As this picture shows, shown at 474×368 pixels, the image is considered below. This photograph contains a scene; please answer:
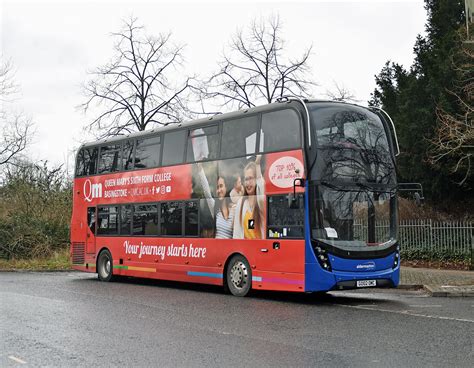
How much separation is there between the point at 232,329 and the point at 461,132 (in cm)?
1299

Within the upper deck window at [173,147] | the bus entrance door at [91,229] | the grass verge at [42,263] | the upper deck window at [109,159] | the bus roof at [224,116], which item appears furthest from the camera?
the grass verge at [42,263]

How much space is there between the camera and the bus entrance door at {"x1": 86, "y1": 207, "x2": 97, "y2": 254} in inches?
815

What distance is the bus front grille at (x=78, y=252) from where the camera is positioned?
2127 centimetres

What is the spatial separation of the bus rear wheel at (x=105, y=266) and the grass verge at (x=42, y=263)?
623 centimetres

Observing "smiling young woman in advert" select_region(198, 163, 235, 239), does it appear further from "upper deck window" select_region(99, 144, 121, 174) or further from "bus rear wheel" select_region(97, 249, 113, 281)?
"bus rear wheel" select_region(97, 249, 113, 281)

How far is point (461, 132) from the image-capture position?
20188 millimetres

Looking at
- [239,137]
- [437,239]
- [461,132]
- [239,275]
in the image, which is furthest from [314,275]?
[437,239]

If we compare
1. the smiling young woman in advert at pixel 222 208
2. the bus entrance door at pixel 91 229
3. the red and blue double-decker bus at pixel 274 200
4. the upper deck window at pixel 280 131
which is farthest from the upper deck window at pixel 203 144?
the bus entrance door at pixel 91 229

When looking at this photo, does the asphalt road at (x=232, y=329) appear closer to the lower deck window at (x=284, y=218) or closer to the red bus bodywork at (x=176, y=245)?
the red bus bodywork at (x=176, y=245)

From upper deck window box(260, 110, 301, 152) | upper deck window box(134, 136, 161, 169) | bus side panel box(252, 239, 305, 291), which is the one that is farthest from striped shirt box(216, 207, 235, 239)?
upper deck window box(134, 136, 161, 169)

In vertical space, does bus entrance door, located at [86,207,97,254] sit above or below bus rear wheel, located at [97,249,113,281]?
above

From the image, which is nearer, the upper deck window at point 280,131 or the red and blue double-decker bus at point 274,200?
the red and blue double-decker bus at point 274,200

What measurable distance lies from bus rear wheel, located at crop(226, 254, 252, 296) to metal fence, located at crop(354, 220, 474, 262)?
29.8 feet

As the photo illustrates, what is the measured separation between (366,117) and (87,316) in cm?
741
